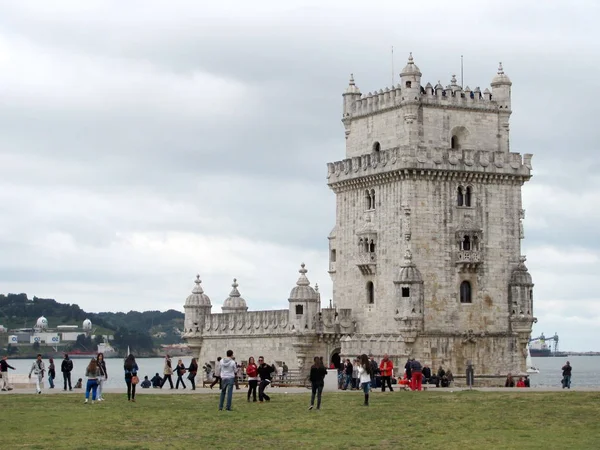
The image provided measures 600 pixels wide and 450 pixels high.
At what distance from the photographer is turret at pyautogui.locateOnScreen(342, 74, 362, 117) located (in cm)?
9025

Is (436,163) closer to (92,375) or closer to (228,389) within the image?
(92,375)

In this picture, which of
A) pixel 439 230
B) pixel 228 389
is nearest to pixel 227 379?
pixel 228 389

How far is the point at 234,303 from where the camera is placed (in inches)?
4178

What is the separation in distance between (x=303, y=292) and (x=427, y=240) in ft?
31.4

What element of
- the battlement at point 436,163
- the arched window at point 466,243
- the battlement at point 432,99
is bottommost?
the arched window at point 466,243

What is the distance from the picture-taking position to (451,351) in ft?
271

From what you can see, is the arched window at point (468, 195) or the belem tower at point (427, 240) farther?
the arched window at point (468, 195)

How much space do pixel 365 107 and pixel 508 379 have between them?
19.5m

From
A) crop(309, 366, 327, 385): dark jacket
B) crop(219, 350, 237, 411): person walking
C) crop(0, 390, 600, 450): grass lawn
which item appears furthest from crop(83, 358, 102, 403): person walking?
crop(309, 366, 327, 385): dark jacket

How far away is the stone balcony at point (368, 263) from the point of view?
85.4 meters

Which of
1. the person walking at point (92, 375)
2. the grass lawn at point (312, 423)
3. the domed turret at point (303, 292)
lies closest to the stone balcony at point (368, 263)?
the domed turret at point (303, 292)

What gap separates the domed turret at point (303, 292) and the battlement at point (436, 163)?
6.67 metres

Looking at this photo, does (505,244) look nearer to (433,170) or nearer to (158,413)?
(433,170)

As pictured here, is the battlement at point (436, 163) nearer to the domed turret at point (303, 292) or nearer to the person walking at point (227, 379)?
the domed turret at point (303, 292)
